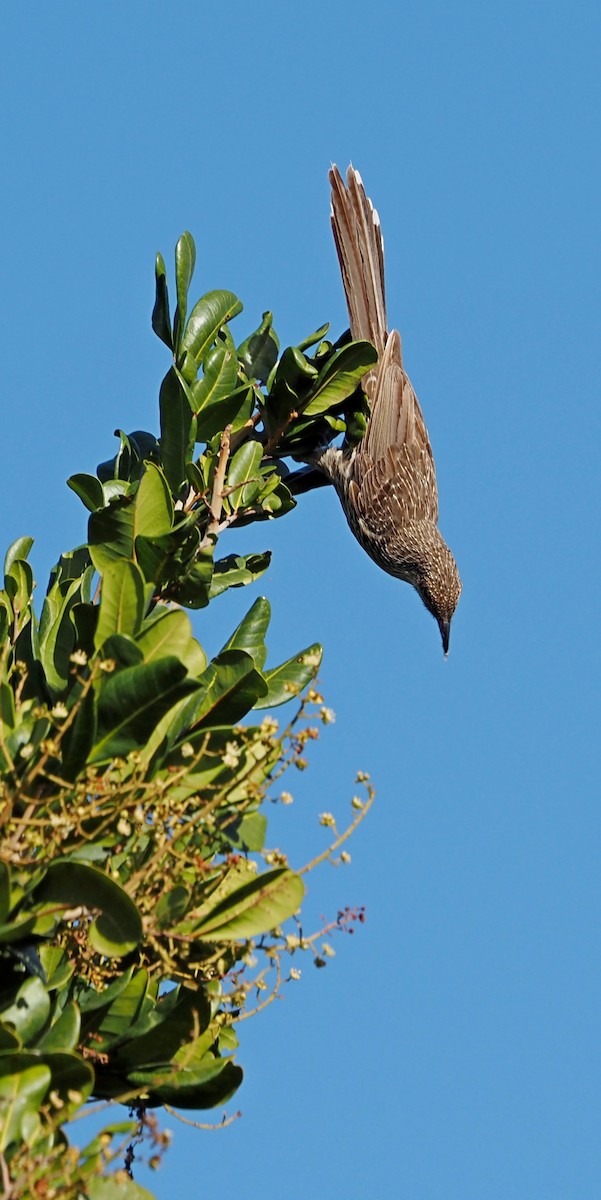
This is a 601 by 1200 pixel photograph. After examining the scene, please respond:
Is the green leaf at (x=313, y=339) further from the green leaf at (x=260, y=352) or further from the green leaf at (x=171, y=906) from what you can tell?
the green leaf at (x=171, y=906)

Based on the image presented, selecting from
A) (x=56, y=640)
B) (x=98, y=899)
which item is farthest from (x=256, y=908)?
(x=56, y=640)

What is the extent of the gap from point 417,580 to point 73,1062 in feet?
17.3

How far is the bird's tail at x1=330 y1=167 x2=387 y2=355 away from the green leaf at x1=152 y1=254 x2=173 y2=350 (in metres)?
2.58

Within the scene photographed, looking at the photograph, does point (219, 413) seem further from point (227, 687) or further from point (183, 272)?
point (227, 687)

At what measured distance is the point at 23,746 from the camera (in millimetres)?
2391

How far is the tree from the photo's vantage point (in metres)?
2.19

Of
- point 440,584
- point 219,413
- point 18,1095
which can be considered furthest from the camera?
point 440,584

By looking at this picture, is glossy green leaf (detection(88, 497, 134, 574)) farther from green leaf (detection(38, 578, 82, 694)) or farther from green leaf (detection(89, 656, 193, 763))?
green leaf (detection(89, 656, 193, 763))

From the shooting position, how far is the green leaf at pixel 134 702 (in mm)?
2322

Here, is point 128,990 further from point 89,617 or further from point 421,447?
point 421,447

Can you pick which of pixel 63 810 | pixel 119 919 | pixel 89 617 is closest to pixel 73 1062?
pixel 119 919

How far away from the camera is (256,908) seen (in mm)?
2342

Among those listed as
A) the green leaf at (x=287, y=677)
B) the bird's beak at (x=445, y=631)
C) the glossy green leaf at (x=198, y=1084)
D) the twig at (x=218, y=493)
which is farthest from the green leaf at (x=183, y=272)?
the bird's beak at (x=445, y=631)

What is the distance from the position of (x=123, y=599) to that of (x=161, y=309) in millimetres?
1220
